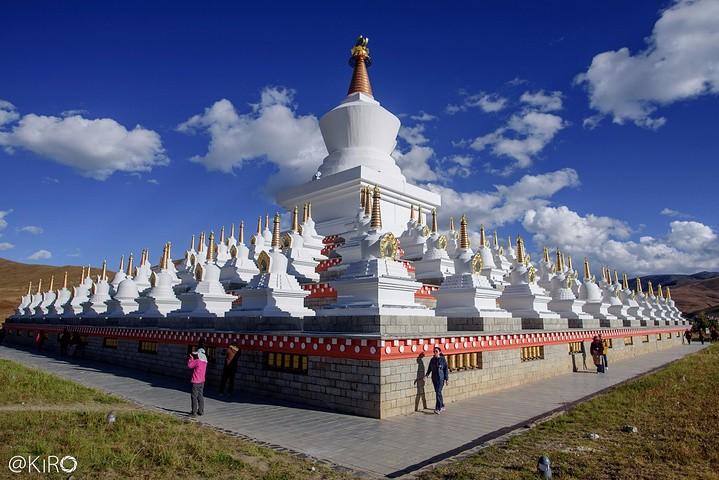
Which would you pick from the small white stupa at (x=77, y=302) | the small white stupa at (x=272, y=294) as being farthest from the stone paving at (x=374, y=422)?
the small white stupa at (x=77, y=302)

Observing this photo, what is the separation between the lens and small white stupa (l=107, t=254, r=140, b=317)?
16.9 m

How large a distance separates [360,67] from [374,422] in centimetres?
2156

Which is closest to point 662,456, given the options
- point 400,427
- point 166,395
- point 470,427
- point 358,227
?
point 470,427

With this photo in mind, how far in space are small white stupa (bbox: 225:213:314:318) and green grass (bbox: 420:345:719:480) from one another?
560 centimetres

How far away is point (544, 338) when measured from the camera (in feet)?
40.1

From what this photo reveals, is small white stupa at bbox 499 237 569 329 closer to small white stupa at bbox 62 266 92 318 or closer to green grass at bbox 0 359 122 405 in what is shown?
green grass at bbox 0 359 122 405

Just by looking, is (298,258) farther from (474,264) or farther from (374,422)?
(374,422)

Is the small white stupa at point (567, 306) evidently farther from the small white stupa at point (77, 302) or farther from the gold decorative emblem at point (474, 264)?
the small white stupa at point (77, 302)

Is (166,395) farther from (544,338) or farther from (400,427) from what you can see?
(544,338)

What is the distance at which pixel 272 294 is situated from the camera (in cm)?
1034

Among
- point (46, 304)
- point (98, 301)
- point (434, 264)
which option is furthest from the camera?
point (46, 304)

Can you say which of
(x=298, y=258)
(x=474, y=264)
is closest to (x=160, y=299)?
(x=298, y=258)

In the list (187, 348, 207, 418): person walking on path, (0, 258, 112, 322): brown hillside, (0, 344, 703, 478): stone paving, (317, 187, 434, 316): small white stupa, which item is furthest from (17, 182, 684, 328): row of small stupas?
(0, 258, 112, 322): brown hillside

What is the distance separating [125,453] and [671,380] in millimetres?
11287
